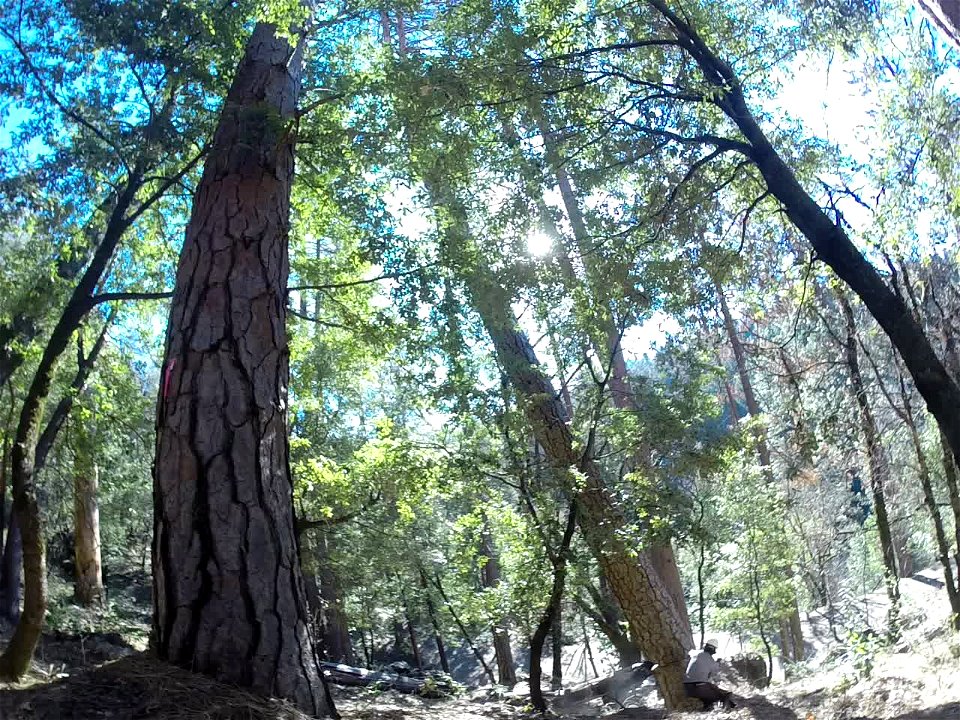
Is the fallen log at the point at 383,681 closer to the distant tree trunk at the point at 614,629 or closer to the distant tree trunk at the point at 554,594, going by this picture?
the distant tree trunk at the point at 614,629

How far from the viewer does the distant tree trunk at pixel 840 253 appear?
532cm

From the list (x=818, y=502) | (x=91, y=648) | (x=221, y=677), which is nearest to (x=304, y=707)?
(x=221, y=677)

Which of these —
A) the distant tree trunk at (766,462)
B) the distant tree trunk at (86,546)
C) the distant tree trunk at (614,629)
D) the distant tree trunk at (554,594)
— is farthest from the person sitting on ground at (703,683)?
the distant tree trunk at (86,546)

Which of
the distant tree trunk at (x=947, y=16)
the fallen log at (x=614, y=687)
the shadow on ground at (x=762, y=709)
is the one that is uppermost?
the distant tree trunk at (x=947, y=16)

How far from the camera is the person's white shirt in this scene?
25.0ft

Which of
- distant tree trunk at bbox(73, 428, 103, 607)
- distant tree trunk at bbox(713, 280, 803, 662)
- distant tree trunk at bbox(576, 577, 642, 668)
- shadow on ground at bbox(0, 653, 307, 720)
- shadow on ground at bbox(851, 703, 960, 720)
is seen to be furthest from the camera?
distant tree trunk at bbox(713, 280, 803, 662)

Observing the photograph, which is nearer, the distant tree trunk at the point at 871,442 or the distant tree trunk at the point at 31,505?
the distant tree trunk at the point at 31,505

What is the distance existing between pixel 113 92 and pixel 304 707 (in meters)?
6.62

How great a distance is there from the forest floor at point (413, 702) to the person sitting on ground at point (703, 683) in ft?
0.65

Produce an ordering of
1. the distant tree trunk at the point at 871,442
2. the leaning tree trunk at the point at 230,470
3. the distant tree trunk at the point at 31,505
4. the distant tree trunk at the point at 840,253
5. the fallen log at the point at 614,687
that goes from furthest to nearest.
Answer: the distant tree trunk at the point at 871,442 → the fallen log at the point at 614,687 → the distant tree trunk at the point at 31,505 → the distant tree trunk at the point at 840,253 → the leaning tree trunk at the point at 230,470

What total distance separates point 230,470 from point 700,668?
5.71 meters

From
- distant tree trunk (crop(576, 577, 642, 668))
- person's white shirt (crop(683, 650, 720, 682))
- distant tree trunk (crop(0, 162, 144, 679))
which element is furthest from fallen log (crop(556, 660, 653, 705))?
distant tree trunk (crop(0, 162, 144, 679))

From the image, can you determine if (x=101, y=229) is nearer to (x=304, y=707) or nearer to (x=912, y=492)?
(x=304, y=707)

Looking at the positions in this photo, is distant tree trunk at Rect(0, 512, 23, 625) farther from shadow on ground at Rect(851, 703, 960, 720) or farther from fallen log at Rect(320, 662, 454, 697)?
shadow on ground at Rect(851, 703, 960, 720)
